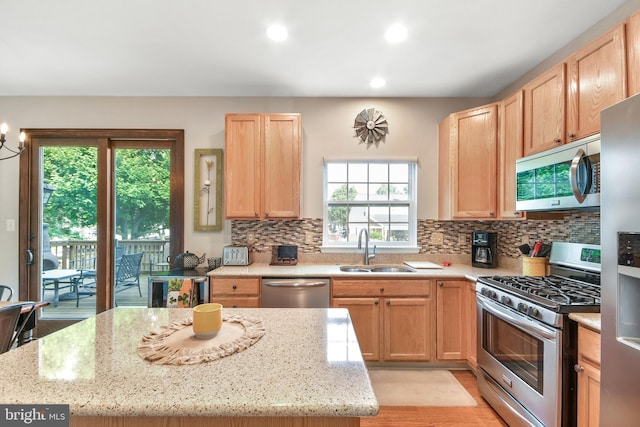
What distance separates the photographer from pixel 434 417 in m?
2.00

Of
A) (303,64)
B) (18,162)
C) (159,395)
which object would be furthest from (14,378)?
(18,162)

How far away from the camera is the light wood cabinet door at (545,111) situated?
1.90 m

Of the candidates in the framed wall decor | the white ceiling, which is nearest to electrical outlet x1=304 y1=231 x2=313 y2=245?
the framed wall decor

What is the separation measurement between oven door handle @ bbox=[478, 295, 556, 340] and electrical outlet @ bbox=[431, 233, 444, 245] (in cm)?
101

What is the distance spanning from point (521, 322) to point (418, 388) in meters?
1.05

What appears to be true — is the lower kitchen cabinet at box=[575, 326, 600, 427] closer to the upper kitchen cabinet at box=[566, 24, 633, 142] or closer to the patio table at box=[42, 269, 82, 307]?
the upper kitchen cabinet at box=[566, 24, 633, 142]

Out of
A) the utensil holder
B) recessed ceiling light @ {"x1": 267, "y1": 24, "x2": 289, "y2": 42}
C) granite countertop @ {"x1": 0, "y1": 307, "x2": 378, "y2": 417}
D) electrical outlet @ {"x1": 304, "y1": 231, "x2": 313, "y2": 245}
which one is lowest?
granite countertop @ {"x1": 0, "y1": 307, "x2": 378, "y2": 417}

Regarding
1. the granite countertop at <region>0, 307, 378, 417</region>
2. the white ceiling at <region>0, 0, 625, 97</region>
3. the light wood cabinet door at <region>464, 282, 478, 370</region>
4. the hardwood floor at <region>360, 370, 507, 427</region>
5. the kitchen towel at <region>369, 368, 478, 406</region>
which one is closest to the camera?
the granite countertop at <region>0, 307, 378, 417</region>

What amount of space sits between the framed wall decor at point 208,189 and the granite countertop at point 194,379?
2020 millimetres

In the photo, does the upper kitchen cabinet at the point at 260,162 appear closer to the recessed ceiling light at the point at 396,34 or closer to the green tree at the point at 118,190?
the green tree at the point at 118,190

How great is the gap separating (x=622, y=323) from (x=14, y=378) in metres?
2.04

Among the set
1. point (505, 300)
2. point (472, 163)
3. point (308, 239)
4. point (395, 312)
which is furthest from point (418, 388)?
point (472, 163)

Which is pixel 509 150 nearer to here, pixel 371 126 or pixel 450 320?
pixel 371 126

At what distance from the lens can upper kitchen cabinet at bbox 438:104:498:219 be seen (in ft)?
8.52
